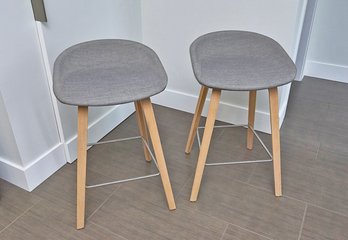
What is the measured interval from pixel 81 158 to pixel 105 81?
11.9 inches

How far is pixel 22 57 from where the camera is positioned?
4.55 feet

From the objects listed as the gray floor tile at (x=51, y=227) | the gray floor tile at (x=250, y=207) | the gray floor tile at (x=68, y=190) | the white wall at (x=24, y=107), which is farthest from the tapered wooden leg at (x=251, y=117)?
the white wall at (x=24, y=107)

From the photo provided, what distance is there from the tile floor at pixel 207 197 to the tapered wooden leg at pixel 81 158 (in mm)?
62

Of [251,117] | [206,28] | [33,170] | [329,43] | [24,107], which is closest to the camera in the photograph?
[24,107]

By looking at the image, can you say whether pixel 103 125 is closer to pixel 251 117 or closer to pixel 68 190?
pixel 68 190

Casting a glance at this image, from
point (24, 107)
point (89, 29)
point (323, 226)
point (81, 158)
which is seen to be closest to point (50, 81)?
point (24, 107)

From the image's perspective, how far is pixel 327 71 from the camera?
2.59 metres

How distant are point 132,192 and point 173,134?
0.52 m

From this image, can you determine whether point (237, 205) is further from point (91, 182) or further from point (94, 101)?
point (94, 101)

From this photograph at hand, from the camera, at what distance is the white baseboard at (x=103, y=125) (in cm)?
176

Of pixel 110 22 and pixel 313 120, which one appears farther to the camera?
pixel 313 120

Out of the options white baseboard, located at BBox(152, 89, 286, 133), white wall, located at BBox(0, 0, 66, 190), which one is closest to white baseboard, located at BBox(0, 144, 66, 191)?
white wall, located at BBox(0, 0, 66, 190)

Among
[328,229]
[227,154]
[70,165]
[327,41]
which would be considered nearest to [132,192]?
[70,165]

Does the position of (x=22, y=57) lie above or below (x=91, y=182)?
above
